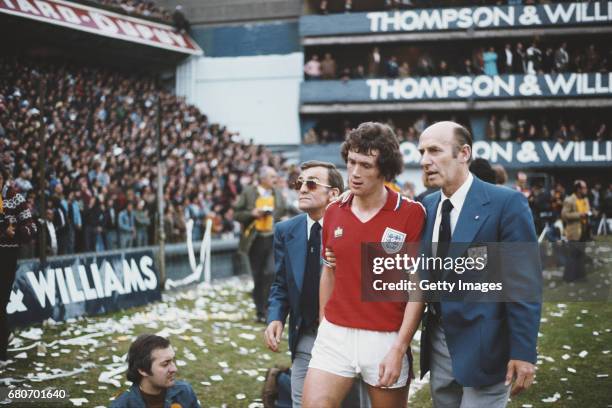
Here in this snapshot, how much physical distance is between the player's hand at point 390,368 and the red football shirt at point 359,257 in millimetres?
158

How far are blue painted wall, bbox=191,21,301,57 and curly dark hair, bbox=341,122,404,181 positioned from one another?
3243 cm

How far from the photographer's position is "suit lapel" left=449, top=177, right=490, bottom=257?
3.53 meters

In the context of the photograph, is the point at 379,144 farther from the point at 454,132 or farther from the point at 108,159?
the point at 108,159

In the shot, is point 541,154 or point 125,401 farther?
point 541,154

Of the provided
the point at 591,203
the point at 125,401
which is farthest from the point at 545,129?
the point at 125,401

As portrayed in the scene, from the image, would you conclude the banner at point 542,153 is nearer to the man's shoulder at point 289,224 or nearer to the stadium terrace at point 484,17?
the stadium terrace at point 484,17

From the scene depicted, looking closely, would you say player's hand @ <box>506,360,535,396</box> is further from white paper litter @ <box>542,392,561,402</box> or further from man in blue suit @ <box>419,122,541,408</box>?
white paper litter @ <box>542,392,561,402</box>

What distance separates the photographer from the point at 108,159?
20219 millimetres

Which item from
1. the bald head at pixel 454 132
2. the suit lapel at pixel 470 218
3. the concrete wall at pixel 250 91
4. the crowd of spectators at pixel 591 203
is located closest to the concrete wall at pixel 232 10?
the concrete wall at pixel 250 91

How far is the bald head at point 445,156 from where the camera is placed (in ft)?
12.0

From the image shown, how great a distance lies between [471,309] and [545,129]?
1171 inches

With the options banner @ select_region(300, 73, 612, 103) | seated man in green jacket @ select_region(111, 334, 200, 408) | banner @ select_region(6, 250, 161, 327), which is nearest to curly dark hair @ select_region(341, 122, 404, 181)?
seated man in green jacket @ select_region(111, 334, 200, 408)

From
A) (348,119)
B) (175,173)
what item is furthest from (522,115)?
(175,173)

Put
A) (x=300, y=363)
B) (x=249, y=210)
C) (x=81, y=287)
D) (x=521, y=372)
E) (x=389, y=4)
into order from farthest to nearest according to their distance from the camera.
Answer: (x=389, y=4) < (x=249, y=210) < (x=81, y=287) < (x=300, y=363) < (x=521, y=372)
